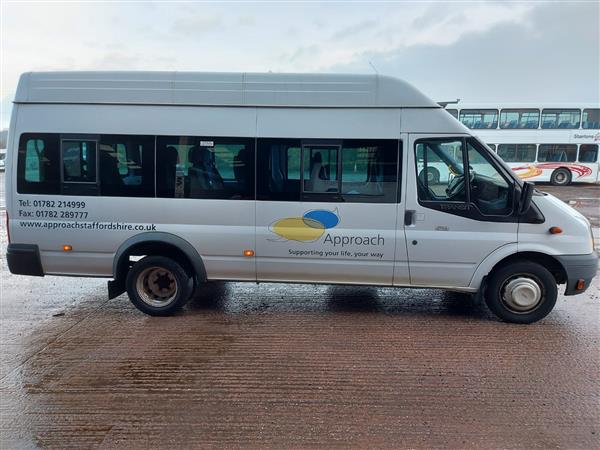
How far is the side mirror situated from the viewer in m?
4.66

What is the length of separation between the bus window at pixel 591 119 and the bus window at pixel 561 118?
29cm

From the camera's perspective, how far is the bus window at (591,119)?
69.7 ft

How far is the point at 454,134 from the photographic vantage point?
4867 mm

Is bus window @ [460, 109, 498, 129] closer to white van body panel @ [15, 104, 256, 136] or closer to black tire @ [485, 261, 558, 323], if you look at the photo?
black tire @ [485, 261, 558, 323]

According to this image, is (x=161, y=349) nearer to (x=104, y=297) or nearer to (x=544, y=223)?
(x=104, y=297)

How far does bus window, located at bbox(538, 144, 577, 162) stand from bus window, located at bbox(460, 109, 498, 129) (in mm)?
2865

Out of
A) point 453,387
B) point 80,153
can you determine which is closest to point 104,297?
point 80,153

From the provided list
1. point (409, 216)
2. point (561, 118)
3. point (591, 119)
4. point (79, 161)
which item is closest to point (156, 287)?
point (79, 161)

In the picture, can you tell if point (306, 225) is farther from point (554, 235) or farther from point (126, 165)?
point (554, 235)

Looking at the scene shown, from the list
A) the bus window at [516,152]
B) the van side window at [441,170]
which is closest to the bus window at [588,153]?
the bus window at [516,152]

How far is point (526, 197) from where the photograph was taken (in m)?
4.71

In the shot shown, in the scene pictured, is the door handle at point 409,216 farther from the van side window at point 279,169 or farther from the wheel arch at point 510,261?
the van side window at point 279,169

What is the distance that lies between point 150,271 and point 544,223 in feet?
15.0

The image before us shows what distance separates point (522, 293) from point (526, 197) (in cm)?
113
